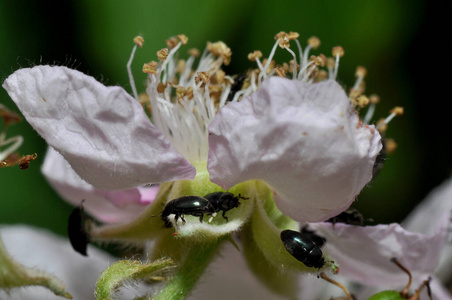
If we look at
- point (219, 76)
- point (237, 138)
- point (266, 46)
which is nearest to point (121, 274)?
point (237, 138)

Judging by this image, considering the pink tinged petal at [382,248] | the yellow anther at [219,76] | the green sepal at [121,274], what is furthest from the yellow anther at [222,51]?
the green sepal at [121,274]

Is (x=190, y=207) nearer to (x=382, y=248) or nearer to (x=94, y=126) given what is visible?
(x=94, y=126)

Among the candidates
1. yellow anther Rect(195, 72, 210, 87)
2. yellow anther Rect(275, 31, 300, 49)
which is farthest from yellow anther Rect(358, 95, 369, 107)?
yellow anther Rect(195, 72, 210, 87)

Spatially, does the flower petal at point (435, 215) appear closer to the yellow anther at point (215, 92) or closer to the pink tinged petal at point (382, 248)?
the pink tinged petal at point (382, 248)

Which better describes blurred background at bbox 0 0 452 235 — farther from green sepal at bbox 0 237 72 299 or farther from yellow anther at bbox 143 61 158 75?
green sepal at bbox 0 237 72 299

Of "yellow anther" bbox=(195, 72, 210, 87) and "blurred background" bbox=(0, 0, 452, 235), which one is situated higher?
"yellow anther" bbox=(195, 72, 210, 87)

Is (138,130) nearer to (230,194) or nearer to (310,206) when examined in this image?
(230,194)
